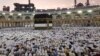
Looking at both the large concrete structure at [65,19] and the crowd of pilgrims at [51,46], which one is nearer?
the crowd of pilgrims at [51,46]

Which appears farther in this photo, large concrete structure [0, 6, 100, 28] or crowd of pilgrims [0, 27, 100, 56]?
large concrete structure [0, 6, 100, 28]

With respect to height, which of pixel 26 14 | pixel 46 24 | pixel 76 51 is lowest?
pixel 26 14

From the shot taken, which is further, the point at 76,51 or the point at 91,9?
the point at 91,9

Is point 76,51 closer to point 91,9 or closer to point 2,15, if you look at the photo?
point 91,9

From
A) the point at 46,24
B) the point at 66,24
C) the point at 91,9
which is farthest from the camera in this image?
the point at 91,9

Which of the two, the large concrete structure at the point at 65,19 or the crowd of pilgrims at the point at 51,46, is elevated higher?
the crowd of pilgrims at the point at 51,46

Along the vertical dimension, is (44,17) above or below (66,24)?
above

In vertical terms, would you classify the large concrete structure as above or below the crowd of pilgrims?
below

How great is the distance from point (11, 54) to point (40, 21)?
20.5 m

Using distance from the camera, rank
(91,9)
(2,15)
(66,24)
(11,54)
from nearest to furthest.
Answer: (11,54) → (66,24) → (91,9) → (2,15)

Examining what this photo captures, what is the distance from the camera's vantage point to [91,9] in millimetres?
45344

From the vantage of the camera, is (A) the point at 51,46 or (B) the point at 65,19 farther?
A: (B) the point at 65,19

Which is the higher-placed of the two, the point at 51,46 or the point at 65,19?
the point at 51,46

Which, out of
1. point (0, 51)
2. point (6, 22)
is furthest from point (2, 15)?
point (0, 51)
